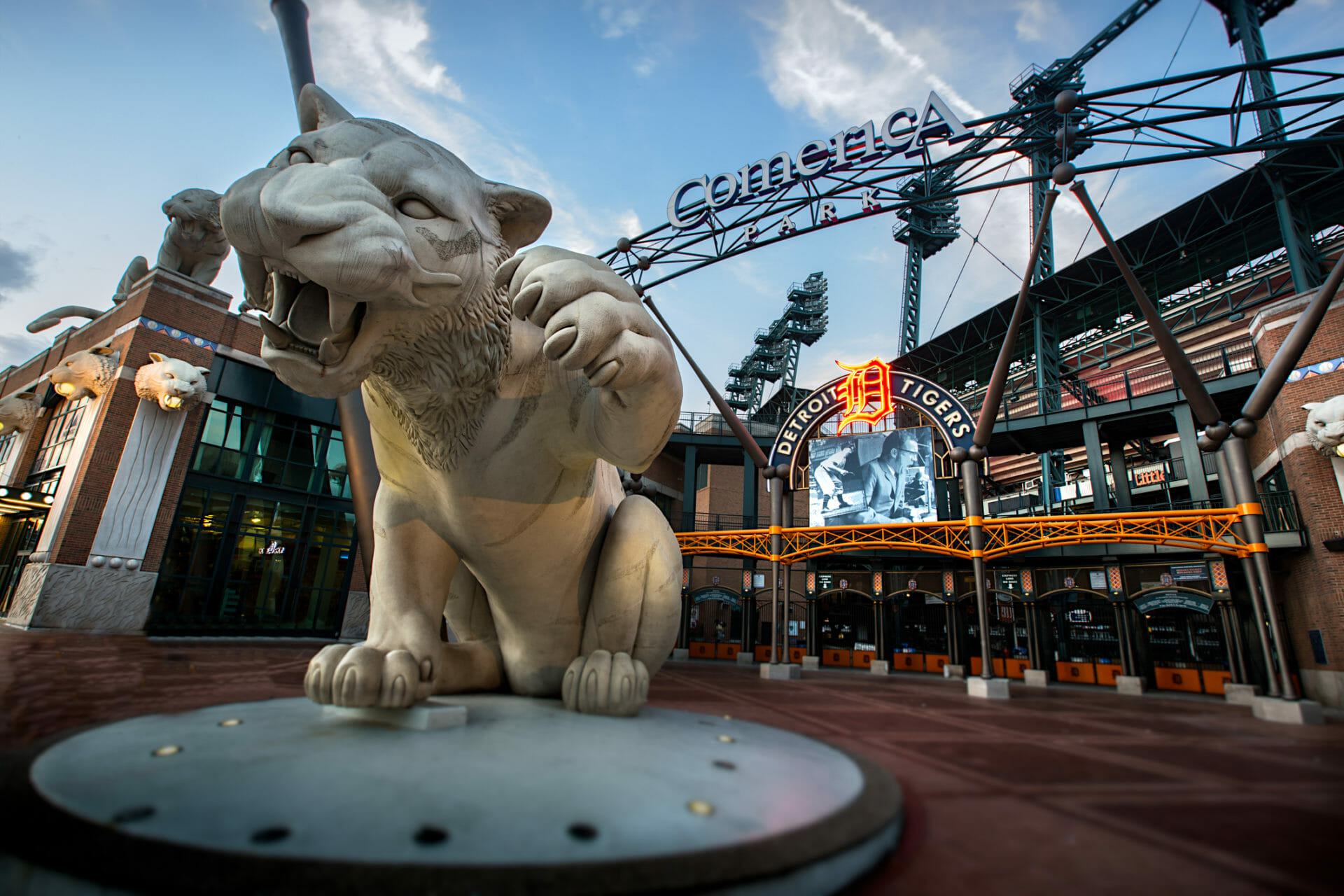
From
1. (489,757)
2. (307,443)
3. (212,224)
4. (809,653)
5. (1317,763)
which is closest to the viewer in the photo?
(489,757)

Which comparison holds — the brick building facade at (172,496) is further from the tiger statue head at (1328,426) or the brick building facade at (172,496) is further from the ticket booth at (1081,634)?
the tiger statue head at (1328,426)

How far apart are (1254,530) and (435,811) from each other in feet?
33.5

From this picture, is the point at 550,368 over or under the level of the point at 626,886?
over

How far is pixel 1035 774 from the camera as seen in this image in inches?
83.1

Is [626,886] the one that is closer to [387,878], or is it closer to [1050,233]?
[387,878]

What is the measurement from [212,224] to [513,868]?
48.3 ft

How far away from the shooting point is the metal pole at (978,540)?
9062 millimetres

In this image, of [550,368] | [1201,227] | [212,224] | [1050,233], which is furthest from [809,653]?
[1050,233]

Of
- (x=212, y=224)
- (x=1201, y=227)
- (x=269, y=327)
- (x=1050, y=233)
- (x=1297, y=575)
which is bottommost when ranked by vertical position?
(x=269, y=327)

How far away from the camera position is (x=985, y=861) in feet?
3.60

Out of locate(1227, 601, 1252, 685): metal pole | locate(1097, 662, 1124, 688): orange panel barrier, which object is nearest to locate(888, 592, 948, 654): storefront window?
locate(1097, 662, 1124, 688): orange panel barrier

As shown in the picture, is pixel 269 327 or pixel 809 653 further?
pixel 809 653

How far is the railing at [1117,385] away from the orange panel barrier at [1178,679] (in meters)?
6.35

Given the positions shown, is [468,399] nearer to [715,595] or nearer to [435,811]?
[435,811]
